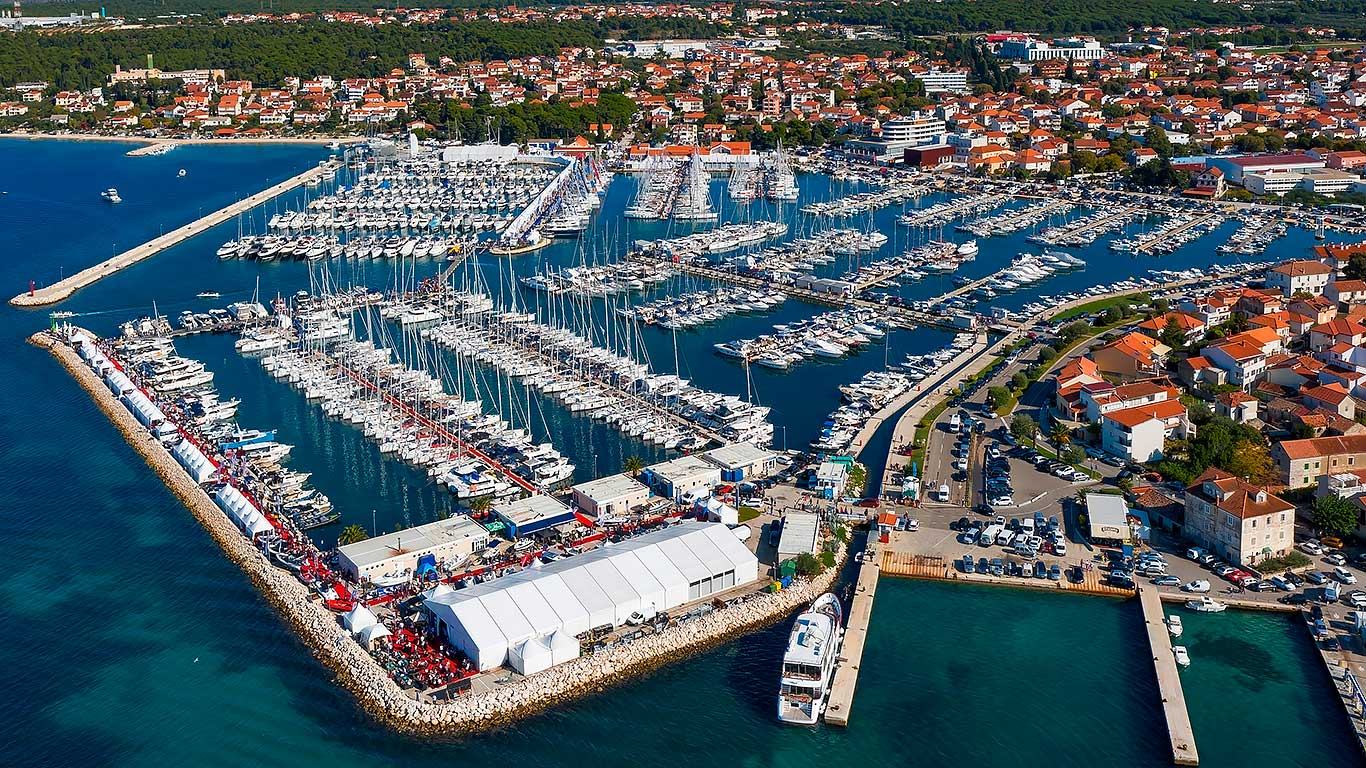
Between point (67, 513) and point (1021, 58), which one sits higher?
point (1021, 58)

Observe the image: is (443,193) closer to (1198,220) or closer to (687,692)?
(1198,220)

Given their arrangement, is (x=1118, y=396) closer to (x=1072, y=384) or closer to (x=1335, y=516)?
(x=1072, y=384)

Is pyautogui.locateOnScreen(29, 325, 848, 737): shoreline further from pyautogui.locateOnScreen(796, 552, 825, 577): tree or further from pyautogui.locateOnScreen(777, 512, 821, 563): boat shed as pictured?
pyautogui.locateOnScreen(777, 512, 821, 563): boat shed

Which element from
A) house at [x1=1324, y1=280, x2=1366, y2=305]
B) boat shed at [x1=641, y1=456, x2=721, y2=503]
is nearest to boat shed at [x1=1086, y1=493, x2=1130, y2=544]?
boat shed at [x1=641, y1=456, x2=721, y2=503]

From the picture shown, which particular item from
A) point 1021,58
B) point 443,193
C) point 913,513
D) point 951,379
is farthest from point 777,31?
point 913,513

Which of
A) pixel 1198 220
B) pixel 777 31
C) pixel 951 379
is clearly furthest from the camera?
pixel 777 31

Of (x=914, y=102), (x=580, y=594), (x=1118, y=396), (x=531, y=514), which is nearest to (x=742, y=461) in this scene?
(x=531, y=514)

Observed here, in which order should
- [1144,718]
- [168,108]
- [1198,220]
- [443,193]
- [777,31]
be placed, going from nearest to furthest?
[1144,718] < [1198,220] < [443,193] < [168,108] < [777,31]

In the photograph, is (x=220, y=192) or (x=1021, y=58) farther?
(x=1021, y=58)
